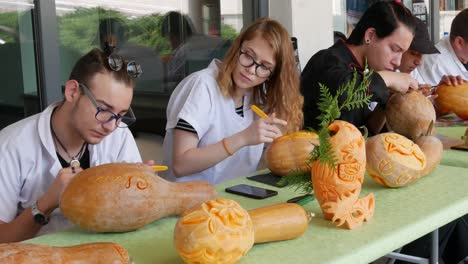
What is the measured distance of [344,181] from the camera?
4.83ft

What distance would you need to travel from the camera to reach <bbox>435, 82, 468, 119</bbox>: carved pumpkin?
2977mm

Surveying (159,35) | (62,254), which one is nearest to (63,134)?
(62,254)

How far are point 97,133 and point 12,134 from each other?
0.84ft

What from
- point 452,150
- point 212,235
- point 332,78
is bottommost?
point 452,150

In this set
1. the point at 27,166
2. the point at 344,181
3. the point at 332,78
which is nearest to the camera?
the point at 344,181

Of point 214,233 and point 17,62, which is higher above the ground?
point 17,62

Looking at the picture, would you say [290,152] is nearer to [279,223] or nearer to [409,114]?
[279,223]

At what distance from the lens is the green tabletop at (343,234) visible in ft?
4.09

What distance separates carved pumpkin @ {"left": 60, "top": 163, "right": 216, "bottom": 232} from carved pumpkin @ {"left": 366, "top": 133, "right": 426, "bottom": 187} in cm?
62

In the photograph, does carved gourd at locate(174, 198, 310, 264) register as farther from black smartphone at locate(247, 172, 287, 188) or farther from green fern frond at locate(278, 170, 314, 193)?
black smartphone at locate(247, 172, 287, 188)

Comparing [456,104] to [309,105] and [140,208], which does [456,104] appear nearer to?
[309,105]

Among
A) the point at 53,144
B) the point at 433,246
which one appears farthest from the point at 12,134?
the point at 433,246

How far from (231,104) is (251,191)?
77 cm

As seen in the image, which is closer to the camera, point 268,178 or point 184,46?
point 268,178
